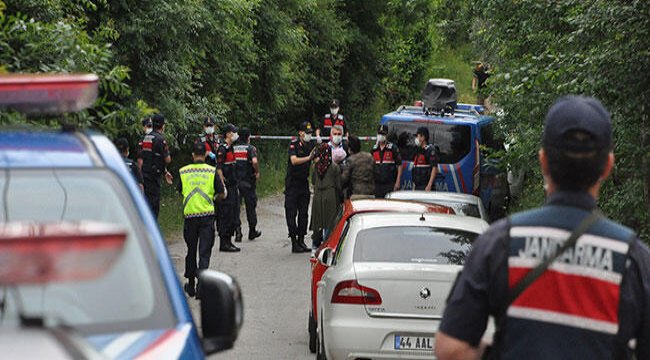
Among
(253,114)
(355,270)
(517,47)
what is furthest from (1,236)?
(253,114)

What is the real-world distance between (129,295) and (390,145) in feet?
54.0

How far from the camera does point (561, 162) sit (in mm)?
4195

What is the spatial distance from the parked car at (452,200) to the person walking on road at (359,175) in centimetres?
289

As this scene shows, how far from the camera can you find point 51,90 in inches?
222

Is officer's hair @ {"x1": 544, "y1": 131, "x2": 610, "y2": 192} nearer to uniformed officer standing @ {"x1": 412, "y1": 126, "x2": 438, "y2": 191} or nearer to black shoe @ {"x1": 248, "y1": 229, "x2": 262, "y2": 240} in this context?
uniformed officer standing @ {"x1": 412, "y1": 126, "x2": 438, "y2": 191}

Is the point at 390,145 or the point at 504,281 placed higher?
the point at 504,281

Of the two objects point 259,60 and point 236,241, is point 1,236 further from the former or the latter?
point 259,60

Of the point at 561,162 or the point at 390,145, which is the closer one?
the point at 561,162

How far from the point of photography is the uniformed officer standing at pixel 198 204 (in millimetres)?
15906

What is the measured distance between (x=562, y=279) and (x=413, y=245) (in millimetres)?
6933

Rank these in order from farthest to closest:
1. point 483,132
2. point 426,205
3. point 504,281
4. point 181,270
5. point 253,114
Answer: point 253,114
point 483,132
point 181,270
point 426,205
point 504,281

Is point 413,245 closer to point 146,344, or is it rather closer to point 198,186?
point 198,186

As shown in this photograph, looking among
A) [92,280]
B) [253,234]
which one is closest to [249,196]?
[253,234]

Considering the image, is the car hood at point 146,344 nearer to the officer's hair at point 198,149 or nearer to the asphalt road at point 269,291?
the asphalt road at point 269,291
